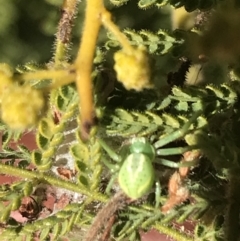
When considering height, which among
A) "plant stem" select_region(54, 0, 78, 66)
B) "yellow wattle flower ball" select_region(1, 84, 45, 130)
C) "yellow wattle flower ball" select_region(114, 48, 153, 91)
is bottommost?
"yellow wattle flower ball" select_region(1, 84, 45, 130)

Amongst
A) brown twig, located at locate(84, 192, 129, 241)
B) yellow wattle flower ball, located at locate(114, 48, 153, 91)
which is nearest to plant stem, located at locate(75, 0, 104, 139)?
yellow wattle flower ball, located at locate(114, 48, 153, 91)

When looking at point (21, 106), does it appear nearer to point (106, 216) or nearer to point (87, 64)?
point (87, 64)

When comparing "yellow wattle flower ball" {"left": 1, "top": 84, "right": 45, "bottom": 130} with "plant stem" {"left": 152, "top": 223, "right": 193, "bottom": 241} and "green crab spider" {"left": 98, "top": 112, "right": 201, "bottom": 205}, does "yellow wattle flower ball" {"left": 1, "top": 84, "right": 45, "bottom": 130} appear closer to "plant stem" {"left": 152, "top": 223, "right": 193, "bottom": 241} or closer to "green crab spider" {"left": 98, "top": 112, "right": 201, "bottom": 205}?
"green crab spider" {"left": 98, "top": 112, "right": 201, "bottom": 205}

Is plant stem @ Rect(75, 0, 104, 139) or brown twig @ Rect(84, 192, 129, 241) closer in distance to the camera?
plant stem @ Rect(75, 0, 104, 139)

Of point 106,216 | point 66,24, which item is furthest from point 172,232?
point 66,24

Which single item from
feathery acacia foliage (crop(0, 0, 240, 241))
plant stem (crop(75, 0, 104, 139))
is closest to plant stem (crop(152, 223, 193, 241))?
feathery acacia foliage (crop(0, 0, 240, 241))

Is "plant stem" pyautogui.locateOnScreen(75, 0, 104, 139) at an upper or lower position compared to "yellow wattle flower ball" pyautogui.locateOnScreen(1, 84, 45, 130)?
upper

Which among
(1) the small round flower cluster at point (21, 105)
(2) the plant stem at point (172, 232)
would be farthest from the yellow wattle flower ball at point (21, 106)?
(2) the plant stem at point (172, 232)
